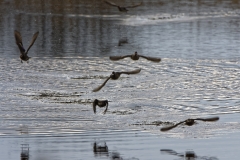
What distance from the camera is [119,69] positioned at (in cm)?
1584

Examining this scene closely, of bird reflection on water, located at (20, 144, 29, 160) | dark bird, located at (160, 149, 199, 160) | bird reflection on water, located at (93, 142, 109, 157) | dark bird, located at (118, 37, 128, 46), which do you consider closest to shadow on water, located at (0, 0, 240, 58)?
dark bird, located at (118, 37, 128, 46)

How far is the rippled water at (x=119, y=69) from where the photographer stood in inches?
440

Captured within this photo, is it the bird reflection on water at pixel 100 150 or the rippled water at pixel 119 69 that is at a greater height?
the rippled water at pixel 119 69

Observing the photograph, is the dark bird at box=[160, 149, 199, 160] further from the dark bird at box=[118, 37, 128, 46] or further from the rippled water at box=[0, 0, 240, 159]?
the dark bird at box=[118, 37, 128, 46]

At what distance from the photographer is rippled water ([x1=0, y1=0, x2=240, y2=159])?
36.7 feet

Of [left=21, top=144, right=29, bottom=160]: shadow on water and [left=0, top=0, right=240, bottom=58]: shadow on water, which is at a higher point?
[left=0, top=0, right=240, bottom=58]: shadow on water

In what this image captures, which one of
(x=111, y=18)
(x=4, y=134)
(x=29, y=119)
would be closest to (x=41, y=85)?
(x=29, y=119)

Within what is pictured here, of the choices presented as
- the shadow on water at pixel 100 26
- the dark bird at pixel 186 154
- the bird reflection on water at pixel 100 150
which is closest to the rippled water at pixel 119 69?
the shadow on water at pixel 100 26

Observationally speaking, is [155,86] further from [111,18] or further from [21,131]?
[111,18]

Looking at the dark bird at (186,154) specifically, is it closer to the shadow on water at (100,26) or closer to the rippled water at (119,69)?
the rippled water at (119,69)

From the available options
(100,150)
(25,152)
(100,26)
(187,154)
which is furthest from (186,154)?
(100,26)

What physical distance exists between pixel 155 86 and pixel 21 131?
13.4 ft

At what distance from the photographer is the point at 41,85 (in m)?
13.9

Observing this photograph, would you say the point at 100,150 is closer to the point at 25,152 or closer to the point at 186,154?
the point at 25,152
